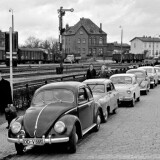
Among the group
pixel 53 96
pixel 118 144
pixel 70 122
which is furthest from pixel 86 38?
pixel 70 122

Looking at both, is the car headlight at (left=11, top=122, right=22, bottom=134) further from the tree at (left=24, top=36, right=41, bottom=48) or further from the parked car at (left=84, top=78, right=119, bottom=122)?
the tree at (left=24, top=36, right=41, bottom=48)

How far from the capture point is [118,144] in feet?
32.7

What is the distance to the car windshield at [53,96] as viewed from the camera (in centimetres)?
1023

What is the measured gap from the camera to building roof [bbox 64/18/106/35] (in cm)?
12825

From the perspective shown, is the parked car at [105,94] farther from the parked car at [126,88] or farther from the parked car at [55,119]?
the parked car at [55,119]

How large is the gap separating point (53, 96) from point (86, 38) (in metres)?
120

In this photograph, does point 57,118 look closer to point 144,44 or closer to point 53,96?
point 53,96

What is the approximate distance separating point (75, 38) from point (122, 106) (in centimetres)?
Answer: 11117

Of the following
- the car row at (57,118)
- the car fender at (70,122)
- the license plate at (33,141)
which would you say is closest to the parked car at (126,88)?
the car row at (57,118)

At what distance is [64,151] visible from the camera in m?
9.27

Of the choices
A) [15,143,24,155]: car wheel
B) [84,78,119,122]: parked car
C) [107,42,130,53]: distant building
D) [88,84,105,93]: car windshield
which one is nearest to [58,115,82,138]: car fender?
[15,143,24,155]: car wheel

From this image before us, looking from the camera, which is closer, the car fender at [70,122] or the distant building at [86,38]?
the car fender at [70,122]

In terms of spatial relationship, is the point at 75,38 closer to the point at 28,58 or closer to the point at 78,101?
the point at 28,58

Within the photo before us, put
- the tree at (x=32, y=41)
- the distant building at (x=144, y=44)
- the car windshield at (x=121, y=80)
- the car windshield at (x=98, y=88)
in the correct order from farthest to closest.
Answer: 1. the distant building at (x=144, y=44)
2. the tree at (x=32, y=41)
3. the car windshield at (x=121, y=80)
4. the car windshield at (x=98, y=88)
